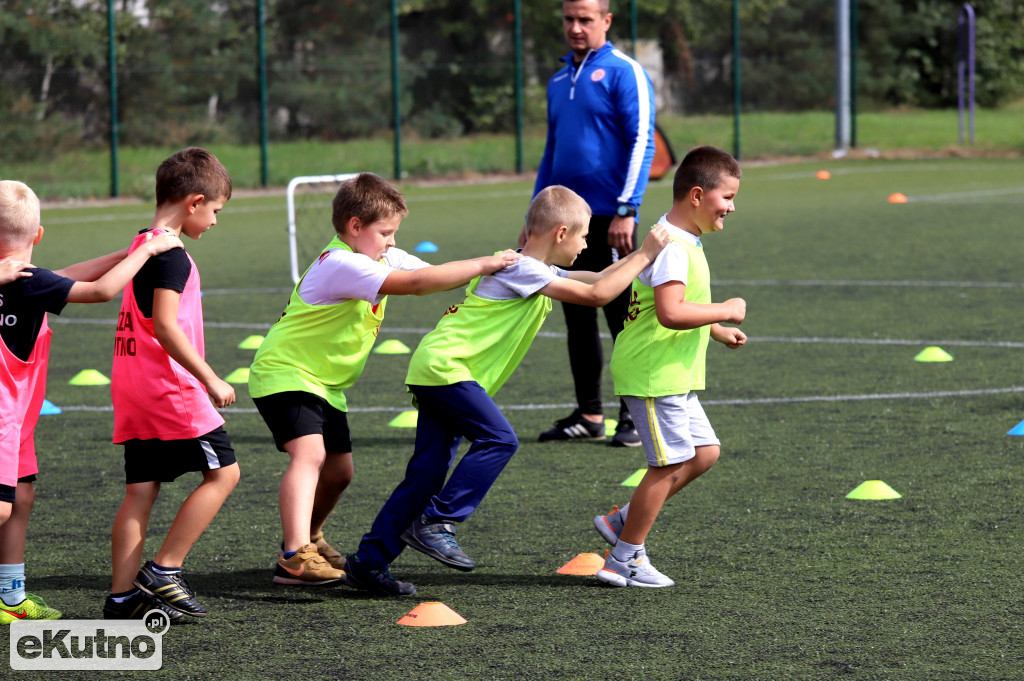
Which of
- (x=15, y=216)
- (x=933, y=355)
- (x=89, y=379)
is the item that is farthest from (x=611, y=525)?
(x=89, y=379)

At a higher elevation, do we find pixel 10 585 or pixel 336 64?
pixel 336 64

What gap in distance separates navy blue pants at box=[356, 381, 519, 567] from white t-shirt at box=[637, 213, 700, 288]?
635 mm

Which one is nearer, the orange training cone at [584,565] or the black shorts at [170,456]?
the black shorts at [170,456]

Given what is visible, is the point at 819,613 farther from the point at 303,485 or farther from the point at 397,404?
the point at 397,404

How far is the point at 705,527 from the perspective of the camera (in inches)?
204

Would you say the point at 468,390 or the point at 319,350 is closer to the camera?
the point at 468,390

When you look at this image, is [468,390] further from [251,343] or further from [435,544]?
[251,343]

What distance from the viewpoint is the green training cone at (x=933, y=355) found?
8469 millimetres

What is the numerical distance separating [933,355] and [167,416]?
563 centimetres

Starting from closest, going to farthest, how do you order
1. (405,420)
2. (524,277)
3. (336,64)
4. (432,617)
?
(432,617) < (524,277) < (405,420) < (336,64)

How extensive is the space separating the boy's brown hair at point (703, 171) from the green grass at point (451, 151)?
1851 centimetres

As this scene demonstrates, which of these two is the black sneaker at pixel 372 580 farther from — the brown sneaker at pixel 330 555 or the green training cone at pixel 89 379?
the green training cone at pixel 89 379

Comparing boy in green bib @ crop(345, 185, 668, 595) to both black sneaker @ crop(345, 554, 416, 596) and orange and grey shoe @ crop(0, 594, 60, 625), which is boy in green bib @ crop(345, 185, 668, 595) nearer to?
black sneaker @ crop(345, 554, 416, 596)

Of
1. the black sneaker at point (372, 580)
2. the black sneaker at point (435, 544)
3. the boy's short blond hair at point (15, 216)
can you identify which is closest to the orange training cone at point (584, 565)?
Result: the black sneaker at point (435, 544)
